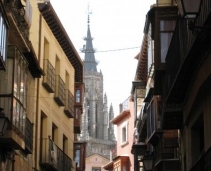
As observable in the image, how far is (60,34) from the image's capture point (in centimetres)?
Answer: 3006

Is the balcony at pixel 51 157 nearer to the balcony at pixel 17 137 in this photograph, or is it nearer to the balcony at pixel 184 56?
the balcony at pixel 17 137

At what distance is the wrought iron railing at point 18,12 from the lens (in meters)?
20.2

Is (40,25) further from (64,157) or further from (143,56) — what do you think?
(143,56)

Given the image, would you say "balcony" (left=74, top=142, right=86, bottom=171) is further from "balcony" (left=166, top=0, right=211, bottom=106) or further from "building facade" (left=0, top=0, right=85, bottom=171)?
"balcony" (left=166, top=0, right=211, bottom=106)

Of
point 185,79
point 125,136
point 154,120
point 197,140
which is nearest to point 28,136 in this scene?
point 154,120

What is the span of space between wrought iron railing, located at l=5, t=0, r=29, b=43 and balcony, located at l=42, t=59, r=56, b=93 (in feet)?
13.5

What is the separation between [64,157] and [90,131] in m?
115

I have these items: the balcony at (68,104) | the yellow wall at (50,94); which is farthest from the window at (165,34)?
the balcony at (68,104)

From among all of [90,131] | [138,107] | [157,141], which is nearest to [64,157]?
[157,141]

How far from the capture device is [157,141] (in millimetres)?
24297

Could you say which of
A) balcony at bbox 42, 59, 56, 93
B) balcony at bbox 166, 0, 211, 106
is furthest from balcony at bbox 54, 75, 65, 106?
balcony at bbox 166, 0, 211, 106

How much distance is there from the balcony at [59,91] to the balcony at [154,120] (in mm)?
4749

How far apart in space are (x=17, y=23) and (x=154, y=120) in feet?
18.9

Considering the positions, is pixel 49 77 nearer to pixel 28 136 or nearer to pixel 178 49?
pixel 28 136
